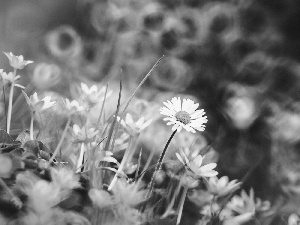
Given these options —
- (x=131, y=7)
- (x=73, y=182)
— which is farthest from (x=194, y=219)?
(x=131, y=7)

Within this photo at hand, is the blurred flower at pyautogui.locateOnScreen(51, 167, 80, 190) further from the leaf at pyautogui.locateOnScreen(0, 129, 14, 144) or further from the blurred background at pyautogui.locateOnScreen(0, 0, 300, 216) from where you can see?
the blurred background at pyautogui.locateOnScreen(0, 0, 300, 216)

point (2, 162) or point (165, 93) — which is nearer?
point (2, 162)

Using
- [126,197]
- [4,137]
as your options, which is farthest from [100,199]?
[4,137]

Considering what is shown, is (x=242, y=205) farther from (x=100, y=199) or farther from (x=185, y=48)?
(x=185, y=48)

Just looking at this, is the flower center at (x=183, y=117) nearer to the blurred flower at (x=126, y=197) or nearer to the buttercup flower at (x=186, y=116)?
the buttercup flower at (x=186, y=116)

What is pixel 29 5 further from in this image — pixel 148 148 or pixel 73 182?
pixel 73 182

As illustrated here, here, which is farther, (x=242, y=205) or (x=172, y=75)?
(x=172, y=75)
